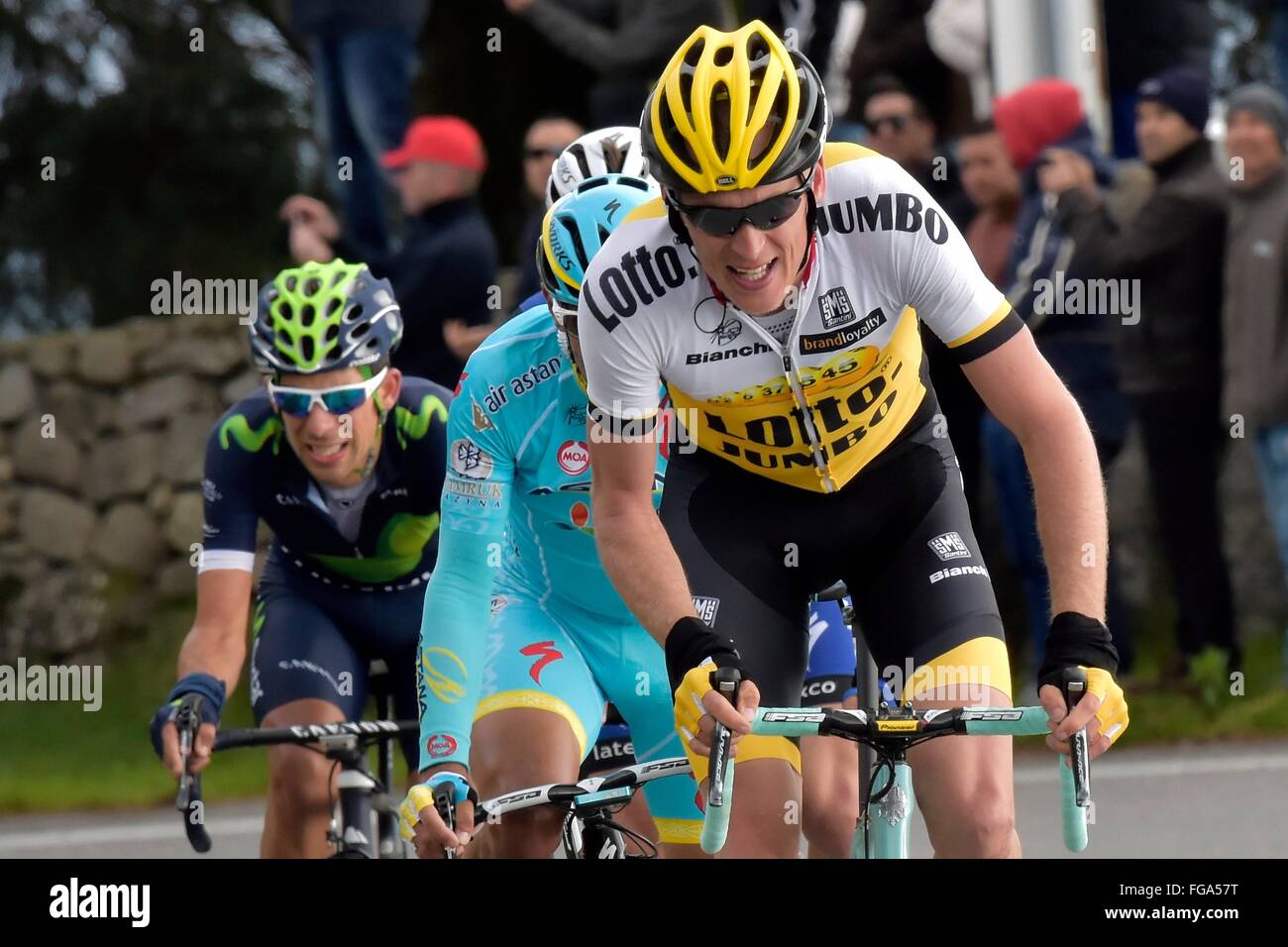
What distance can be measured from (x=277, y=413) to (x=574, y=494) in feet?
3.83

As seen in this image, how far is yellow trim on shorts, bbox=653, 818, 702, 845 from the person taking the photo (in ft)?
16.9

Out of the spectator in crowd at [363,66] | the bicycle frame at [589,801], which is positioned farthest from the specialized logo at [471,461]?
the spectator in crowd at [363,66]

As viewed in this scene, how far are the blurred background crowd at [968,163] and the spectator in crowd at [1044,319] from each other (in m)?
0.01

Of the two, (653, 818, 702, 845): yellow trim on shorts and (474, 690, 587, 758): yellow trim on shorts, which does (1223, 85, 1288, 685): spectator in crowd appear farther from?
(474, 690, 587, 758): yellow trim on shorts

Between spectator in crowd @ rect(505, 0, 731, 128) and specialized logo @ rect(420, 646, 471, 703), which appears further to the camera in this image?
spectator in crowd @ rect(505, 0, 731, 128)

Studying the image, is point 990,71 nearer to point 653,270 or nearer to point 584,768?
point 584,768

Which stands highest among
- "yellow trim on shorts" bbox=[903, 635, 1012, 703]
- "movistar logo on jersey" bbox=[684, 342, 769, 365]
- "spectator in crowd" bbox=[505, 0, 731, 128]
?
"spectator in crowd" bbox=[505, 0, 731, 128]

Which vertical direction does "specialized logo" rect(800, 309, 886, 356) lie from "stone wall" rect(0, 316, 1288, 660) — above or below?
below

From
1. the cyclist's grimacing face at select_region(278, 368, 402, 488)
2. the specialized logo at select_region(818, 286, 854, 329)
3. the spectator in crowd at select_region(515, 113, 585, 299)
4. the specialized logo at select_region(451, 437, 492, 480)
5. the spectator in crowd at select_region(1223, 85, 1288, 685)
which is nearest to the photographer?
the specialized logo at select_region(818, 286, 854, 329)

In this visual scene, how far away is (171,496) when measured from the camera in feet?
36.8

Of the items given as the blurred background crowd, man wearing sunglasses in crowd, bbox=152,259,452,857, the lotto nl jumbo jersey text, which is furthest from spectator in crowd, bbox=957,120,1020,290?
the lotto nl jumbo jersey text

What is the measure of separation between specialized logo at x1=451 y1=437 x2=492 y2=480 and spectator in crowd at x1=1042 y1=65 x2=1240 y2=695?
12.3 ft

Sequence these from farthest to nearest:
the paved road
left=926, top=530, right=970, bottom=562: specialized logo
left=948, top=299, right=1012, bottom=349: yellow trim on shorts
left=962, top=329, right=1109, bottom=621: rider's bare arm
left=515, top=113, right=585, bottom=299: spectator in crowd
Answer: left=515, top=113, right=585, bottom=299: spectator in crowd < the paved road < left=926, top=530, right=970, bottom=562: specialized logo < left=948, top=299, right=1012, bottom=349: yellow trim on shorts < left=962, top=329, right=1109, bottom=621: rider's bare arm

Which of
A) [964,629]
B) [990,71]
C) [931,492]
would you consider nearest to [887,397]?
[931,492]
